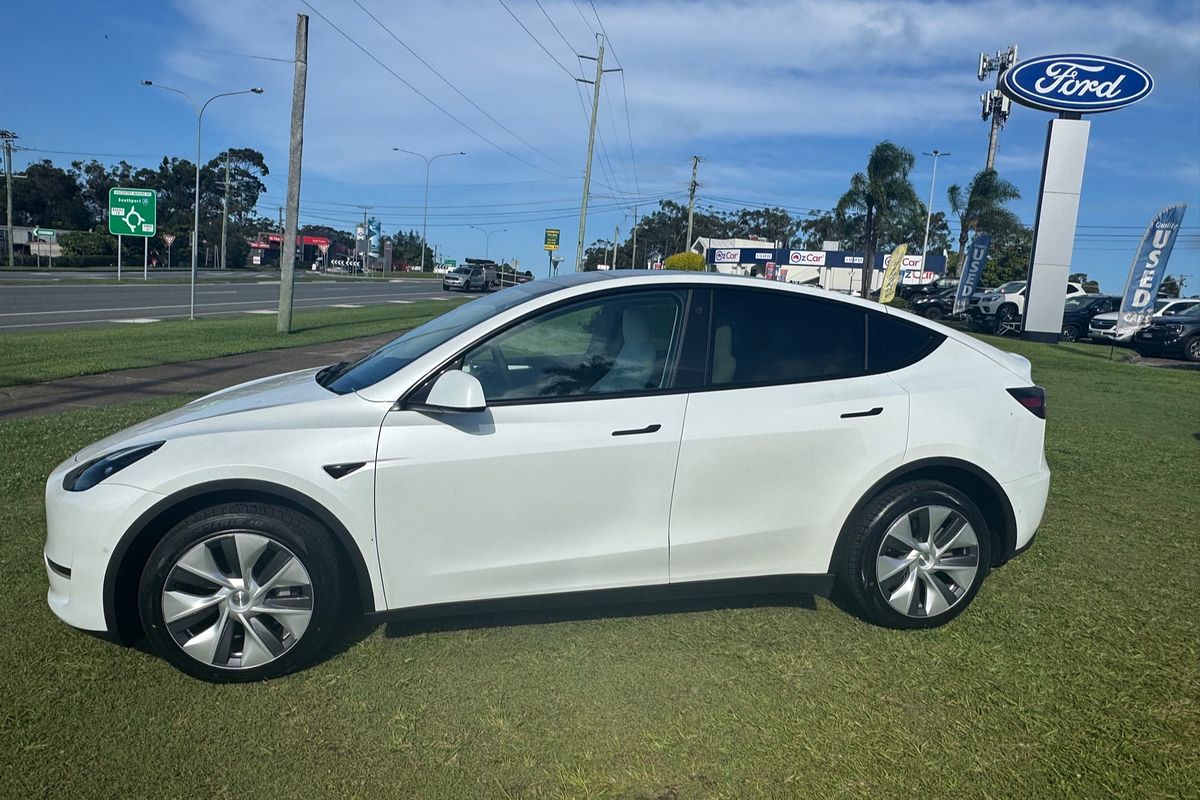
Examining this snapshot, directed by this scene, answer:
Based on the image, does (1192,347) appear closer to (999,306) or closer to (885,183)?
(999,306)

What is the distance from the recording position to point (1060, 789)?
Answer: 2.81m

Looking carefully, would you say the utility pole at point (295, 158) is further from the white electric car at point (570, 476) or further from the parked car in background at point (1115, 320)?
the parked car in background at point (1115, 320)

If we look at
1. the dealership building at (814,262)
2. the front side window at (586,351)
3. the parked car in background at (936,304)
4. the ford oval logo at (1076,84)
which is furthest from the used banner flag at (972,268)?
the dealership building at (814,262)

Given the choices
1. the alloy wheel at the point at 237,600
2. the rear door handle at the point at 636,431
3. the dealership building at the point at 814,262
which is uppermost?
the dealership building at the point at 814,262

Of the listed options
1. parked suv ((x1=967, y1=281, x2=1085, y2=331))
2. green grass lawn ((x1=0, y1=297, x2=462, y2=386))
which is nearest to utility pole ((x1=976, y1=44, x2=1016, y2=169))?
parked suv ((x1=967, y1=281, x2=1085, y2=331))

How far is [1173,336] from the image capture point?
2223cm

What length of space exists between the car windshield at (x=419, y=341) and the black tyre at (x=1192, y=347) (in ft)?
77.1

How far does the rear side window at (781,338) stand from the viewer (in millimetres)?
3795

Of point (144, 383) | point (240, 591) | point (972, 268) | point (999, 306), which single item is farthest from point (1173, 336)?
point (240, 591)

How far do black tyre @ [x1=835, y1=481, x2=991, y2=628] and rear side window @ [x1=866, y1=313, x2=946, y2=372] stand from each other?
1.88 feet

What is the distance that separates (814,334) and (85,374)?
10.4 metres

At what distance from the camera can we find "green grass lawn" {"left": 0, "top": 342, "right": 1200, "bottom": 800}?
Answer: 9.20ft

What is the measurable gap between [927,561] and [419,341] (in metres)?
2.55

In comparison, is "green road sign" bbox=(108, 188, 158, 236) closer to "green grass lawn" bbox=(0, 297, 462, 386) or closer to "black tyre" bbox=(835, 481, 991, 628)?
"green grass lawn" bbox=(0, 297, 462, 386)
